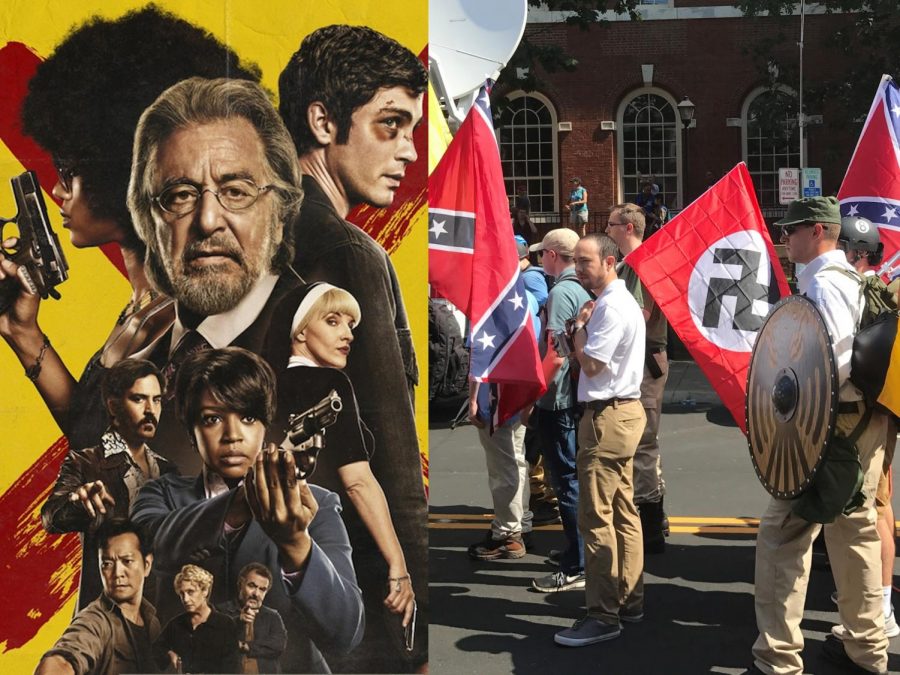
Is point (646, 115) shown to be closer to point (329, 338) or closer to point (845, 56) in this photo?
point (845, 56)

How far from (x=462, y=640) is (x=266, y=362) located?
3126mm

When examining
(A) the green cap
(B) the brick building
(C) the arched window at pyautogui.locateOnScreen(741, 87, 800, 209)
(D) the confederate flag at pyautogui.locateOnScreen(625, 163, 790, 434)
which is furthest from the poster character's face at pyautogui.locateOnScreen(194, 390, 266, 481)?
(B) the brick building

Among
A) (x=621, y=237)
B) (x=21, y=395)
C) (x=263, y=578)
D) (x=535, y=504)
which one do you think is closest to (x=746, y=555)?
(x=535, y=504)

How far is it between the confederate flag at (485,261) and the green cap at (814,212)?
1355 mm

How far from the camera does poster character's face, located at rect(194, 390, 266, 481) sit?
2818 millimetres

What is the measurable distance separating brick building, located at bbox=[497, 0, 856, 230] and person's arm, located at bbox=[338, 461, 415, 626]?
24781mm

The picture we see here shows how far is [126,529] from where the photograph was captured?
113 inches

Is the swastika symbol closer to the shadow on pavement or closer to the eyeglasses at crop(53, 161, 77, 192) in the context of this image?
the shadow on pavement

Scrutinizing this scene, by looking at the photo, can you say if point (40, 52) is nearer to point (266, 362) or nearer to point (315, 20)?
point (315, 20)

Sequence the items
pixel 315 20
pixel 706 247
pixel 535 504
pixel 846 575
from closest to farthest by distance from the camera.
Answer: pixel 315 20 < pixel 846 575 < pixel 706 247 < pixel 535 504

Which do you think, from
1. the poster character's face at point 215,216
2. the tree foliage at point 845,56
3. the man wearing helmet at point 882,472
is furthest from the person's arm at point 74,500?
the tree foliage at point 845,56

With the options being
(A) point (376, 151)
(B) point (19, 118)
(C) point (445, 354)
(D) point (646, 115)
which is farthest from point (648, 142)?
(B) point (19, 118)

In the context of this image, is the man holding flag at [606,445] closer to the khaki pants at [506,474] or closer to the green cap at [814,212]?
the green cap at [814,212]

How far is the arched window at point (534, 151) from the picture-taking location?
2845 centimetres
